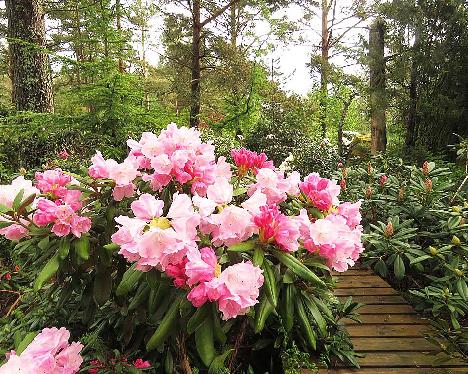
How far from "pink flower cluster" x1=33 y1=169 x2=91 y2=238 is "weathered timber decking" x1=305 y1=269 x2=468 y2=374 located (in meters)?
1.43

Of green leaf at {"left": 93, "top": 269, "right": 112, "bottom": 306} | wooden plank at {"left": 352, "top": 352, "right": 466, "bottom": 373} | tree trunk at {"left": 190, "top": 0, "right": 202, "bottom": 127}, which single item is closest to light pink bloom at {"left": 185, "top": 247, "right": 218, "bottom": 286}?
green leaf at {"left": 93, "top": 269, "right": 112, "bottom": 306}

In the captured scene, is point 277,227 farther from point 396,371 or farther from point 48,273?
point 396,371

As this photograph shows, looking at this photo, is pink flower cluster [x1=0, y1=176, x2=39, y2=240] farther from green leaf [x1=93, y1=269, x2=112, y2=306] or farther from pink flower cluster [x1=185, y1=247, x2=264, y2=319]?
pink flower cluster [x1=185, y1=247, x2=264, y2=319]

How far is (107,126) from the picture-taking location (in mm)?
4398

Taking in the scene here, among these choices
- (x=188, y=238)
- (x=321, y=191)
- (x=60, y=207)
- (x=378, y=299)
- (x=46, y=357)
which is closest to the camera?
(x=46, y=357)

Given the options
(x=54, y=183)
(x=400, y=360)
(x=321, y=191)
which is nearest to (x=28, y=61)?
(x=54, y=183)

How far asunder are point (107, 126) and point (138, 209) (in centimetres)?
361

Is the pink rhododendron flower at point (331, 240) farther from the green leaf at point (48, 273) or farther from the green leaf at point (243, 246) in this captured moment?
the green leaf at point (48, 273)

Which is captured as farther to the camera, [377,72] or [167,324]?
[377,72]

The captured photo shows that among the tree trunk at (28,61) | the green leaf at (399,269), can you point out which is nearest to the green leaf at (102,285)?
the green leaf at (399,269)

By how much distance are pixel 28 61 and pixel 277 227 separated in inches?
218

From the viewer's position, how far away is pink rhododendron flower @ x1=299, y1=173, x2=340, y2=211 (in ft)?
4.67

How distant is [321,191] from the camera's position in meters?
1.44

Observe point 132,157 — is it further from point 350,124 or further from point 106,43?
point 350,124
